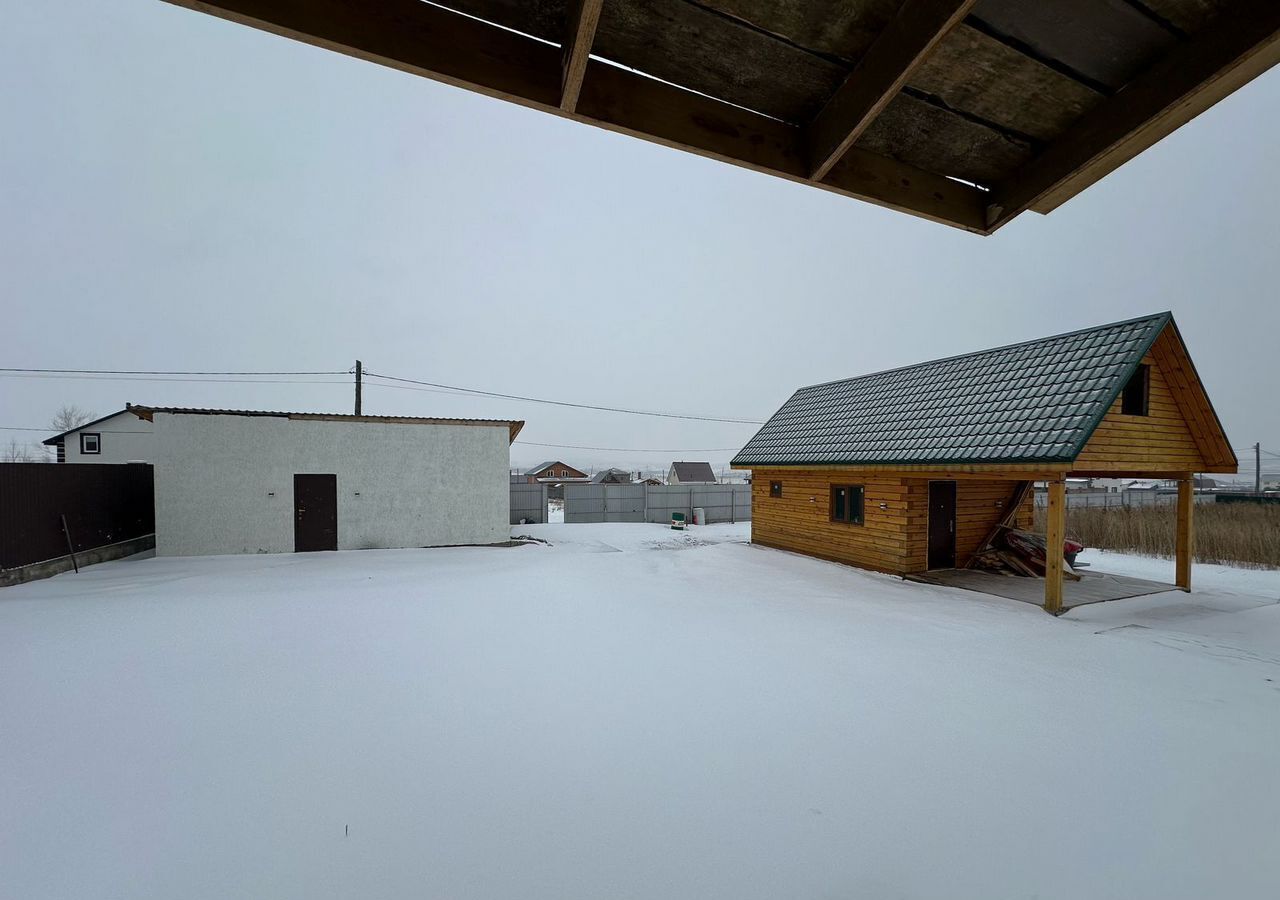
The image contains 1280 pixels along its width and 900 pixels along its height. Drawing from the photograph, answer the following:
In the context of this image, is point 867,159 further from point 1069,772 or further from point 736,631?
point 736,631

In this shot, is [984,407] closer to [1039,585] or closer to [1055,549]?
[1055,549]

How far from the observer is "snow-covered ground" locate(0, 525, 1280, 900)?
256 centimetres

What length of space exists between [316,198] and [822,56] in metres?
92.9

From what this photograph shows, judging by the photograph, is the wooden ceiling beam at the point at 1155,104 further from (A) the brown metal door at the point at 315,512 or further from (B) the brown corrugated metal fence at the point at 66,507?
(B) the brown corrugated metal fence at the point at 66,507

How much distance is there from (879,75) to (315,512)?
48.2 feet

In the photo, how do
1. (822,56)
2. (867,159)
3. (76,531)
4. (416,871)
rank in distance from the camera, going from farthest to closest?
(76,531) < (416,871) < (867,159) < (822,56)

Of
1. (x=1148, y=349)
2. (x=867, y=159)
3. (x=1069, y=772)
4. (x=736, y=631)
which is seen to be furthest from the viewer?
(x=1148, y=349)

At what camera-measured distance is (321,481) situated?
12906 millimetres

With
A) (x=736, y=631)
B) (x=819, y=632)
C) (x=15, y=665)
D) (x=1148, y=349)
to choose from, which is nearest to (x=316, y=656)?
(x=15, y=665)

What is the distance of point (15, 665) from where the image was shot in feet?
16.8

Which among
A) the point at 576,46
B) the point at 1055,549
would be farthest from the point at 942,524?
the point at 576,46

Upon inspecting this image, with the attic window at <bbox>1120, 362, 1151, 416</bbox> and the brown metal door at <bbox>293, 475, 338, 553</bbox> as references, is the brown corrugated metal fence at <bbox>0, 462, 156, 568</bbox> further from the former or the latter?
the attic window at <bbox>1120, 362, 1151, 416</bbox>

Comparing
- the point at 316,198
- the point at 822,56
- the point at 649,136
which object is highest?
the point at 316,198

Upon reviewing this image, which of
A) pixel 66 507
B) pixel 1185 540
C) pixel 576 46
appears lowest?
pixel 1185 540
